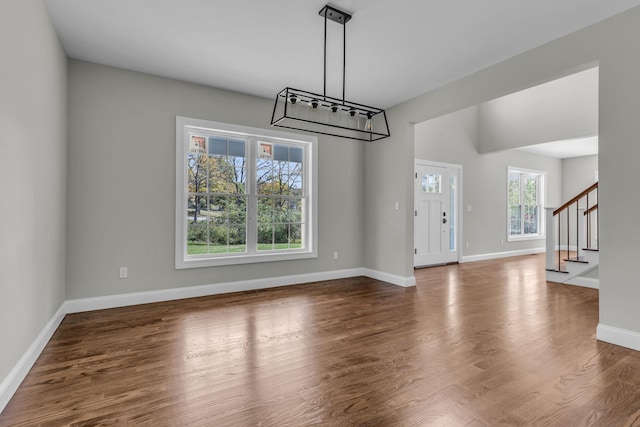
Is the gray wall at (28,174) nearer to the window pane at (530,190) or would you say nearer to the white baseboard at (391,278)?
the white baseboard at (391,278)

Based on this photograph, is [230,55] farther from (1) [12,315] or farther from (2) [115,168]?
(1) [12,315]

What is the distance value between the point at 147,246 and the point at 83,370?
1.82m

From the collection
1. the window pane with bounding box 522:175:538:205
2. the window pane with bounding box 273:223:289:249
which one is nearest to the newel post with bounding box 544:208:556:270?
the window pane with bounding box 522:175:538:205

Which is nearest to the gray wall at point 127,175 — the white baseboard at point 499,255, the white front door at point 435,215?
the white front door at point 435,215

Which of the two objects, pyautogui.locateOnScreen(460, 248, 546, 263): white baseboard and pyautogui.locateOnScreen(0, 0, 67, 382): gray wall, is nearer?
pyautogui.locateOnScreen(0, 0, 67, 382): gray wall

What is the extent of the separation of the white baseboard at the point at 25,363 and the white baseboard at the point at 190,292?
464mm

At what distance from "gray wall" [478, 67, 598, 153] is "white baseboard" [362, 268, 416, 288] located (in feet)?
13.7

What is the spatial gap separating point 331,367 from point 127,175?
3.13m

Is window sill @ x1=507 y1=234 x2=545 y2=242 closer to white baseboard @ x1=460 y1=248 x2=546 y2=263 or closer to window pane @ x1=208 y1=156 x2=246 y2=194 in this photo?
white baseboard @ x1=460 y1=248 x2=546 y2=263

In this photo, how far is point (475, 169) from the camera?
750cm

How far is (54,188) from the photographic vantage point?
303 cm

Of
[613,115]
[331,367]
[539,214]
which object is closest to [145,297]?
[331,367]

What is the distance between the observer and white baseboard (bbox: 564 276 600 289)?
4836mm

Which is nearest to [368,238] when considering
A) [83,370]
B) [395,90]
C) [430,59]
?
[395,90]
